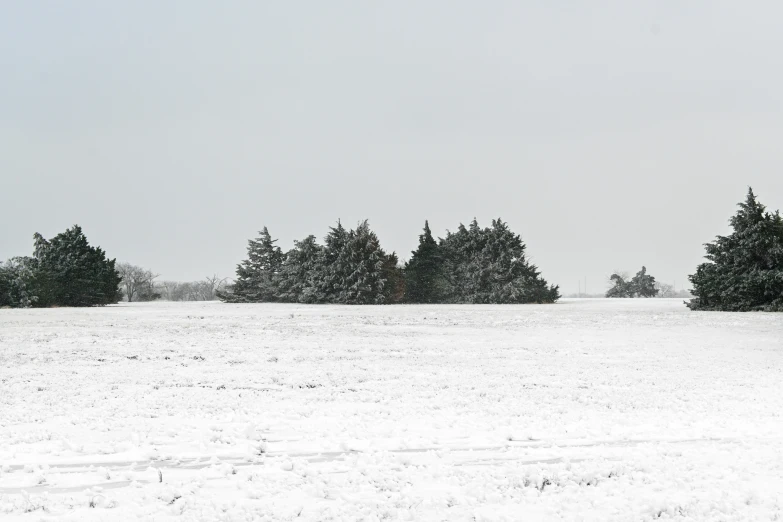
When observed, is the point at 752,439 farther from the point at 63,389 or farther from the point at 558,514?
the point at 63,389

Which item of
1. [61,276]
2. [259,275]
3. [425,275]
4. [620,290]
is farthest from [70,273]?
[620,290]

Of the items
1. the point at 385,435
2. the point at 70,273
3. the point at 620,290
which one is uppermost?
the point at 70,273

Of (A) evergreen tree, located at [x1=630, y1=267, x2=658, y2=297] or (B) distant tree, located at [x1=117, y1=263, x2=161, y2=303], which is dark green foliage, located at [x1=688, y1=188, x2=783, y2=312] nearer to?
(A) evergreen tree, located at [x1=630, y1=267, x2=658, y2=297]

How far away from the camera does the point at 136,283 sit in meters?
80.4

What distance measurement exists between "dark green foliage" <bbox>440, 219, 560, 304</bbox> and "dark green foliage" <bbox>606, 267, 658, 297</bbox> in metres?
26.9

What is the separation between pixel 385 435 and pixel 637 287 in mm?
74460

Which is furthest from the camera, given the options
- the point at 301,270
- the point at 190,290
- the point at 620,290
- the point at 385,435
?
the point at 190,290

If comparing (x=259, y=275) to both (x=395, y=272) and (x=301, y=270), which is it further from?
(x=395, y=272)

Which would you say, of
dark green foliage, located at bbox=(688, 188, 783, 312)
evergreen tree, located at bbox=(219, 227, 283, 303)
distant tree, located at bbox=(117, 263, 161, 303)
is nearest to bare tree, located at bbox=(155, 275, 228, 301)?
distant tree, located at bbox=(117, 263, 161, 303)

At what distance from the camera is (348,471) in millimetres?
5102

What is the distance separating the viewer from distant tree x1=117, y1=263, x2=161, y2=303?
74.5 meters

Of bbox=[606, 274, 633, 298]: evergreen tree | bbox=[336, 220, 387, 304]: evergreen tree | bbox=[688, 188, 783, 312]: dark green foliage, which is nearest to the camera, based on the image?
bbox=[688, 188, 783, 312]: dark green foliage

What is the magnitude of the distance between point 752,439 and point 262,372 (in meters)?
7.53

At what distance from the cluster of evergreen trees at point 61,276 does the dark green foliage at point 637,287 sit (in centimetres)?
5500
